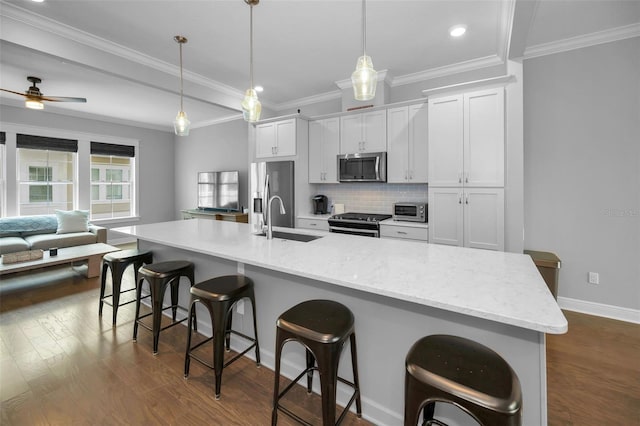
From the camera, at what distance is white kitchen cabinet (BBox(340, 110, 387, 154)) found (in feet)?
12.7

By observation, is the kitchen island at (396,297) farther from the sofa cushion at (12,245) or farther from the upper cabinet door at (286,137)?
the sofa cushion at (12,245)

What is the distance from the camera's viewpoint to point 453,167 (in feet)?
10.6

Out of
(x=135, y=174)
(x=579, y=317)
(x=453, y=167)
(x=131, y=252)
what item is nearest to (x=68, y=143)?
(x=135, y=174)

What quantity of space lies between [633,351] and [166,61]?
5.50m

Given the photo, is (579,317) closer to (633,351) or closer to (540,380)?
(633,351)

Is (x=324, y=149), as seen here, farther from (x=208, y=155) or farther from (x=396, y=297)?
(x=208, y=155)

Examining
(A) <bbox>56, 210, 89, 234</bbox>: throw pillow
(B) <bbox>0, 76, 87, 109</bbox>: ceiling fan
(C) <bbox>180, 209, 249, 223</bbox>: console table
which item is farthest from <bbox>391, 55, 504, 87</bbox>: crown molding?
(A) <bbox>56, 210, 89, 234</bbox>: throw pillow

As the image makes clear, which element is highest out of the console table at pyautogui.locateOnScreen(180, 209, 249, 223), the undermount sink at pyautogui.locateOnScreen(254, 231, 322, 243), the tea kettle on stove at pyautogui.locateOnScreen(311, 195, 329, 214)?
the tea kettle on stove at pyautogui.locateOnScreen(311, 195, 329, 214)

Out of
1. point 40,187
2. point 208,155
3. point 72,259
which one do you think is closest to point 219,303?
point 72,259

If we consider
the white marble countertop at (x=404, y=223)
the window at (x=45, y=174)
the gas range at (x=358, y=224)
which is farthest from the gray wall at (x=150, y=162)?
the white marble countertop at (x=404, y=223)

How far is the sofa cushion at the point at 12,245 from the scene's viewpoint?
426 cm

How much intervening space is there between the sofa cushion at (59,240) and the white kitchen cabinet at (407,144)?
17.1 ft

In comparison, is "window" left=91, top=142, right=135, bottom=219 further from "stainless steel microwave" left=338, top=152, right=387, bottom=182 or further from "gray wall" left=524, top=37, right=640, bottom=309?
"gray wall" left=524, top=37, right=640, bottom=309

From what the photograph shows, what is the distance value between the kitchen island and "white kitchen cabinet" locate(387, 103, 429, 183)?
5.65ft
